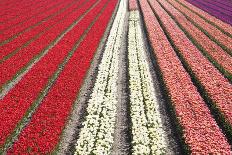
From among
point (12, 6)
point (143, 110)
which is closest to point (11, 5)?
point (12, 6)

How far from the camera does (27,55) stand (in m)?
27.2

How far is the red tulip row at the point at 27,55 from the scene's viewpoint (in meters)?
23.7

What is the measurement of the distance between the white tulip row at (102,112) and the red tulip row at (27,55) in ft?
17.2

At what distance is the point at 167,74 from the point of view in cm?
2283

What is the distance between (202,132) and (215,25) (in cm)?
2559

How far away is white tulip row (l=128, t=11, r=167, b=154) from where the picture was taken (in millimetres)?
15211

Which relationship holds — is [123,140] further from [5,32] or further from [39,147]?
[5,32]

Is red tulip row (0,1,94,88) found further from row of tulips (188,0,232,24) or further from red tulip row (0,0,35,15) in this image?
row of tulips (188,0,232,24)

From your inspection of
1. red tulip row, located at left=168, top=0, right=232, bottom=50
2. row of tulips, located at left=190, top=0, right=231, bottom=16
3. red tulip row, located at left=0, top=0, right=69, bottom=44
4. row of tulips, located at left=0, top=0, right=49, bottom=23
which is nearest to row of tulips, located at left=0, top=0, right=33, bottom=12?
row of tulips, located at left=0, top=0, right=49, bottom=23

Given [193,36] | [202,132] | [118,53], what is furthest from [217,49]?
[202,132]

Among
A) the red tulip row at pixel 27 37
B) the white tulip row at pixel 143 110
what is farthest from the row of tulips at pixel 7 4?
the white tulip row at pixel 143 110

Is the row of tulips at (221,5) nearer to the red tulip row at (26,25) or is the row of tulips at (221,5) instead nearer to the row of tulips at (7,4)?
the red tulip row at (26,25)

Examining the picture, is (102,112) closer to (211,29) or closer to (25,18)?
(211,29)

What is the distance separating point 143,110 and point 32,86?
699cm
